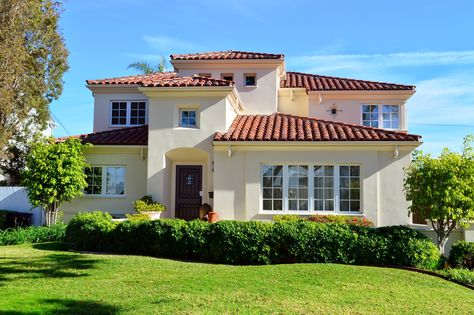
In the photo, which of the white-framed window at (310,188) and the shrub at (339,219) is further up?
the white-framed window at (310,188)

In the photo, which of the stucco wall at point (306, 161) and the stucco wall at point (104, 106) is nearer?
the stucco wall at point (306, 161)

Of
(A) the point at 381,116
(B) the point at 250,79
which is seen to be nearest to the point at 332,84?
(A) the point at 381,116

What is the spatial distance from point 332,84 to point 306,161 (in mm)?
9529

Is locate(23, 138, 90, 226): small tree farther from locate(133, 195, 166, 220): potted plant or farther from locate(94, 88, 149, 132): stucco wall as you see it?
locate(94, 88, 149, 132): stucco wall

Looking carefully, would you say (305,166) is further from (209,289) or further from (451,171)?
(209,289)

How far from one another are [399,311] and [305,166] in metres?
9.85

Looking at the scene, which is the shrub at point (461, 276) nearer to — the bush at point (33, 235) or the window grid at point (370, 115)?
the bush at point (33, 235)

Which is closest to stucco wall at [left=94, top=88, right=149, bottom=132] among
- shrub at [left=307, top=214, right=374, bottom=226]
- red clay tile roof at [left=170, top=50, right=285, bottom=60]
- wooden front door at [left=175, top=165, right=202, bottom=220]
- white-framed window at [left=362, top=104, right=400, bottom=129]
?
red clay tile roof at [left=170, top=50, right=285, bottom=60]

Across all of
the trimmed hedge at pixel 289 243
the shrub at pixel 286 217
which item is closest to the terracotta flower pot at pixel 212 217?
the shrub at pixel 286 217

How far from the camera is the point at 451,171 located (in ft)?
41.1

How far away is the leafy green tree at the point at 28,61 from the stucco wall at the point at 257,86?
631cm

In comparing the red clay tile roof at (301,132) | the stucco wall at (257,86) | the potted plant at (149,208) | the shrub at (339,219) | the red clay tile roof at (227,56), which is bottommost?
the shrub at (339,219)

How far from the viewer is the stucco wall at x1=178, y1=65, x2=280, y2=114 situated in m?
22.9

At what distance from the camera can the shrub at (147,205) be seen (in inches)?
677
